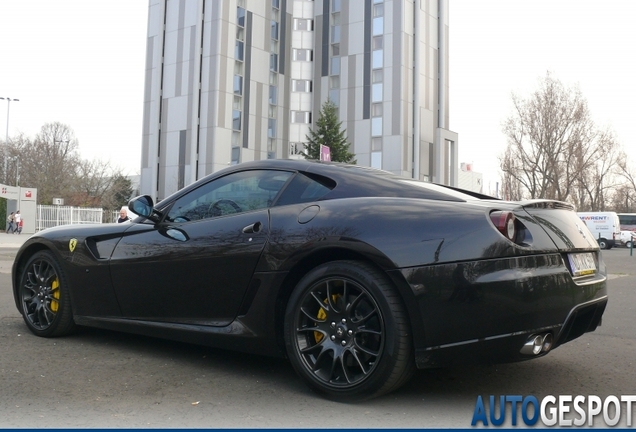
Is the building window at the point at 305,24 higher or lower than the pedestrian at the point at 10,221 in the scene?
higher

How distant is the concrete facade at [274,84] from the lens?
133ft

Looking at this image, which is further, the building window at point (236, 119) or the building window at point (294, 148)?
the building window at point (294, 148)

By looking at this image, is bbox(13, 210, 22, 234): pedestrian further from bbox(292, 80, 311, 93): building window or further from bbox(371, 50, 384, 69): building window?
bbox(371, 50, 384, 69): building window

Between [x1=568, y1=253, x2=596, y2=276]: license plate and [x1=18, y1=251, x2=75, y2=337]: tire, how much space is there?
12.0ft

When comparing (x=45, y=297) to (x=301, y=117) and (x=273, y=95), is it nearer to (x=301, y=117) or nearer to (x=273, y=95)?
(x=273, y=95)

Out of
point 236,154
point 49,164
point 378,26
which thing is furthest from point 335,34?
point 49,164

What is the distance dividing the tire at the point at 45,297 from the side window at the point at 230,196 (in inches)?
48.3

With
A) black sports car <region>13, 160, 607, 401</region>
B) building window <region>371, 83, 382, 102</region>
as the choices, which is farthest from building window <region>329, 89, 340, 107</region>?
black sports car <region>13, 160, 607, 401</region>

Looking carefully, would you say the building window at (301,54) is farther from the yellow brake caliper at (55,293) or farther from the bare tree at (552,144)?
the yellow brake caliper at (55,293)

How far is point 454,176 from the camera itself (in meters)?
44.9

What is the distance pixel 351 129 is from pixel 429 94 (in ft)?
18.5

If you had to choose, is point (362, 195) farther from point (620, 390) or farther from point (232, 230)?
point (620, 390)

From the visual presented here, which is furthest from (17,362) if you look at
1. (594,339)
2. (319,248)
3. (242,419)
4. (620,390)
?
(594,339)

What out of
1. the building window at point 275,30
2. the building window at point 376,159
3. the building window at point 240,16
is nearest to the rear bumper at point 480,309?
the building window at point 376,159
